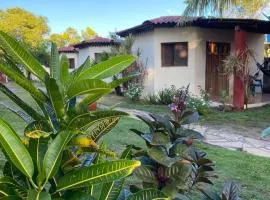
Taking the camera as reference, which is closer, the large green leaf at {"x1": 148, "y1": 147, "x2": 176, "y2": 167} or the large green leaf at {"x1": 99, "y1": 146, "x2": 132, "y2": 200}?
the large green leaf at {"x1": 99, "y1": 146, "x2": 132, "y2": 200}

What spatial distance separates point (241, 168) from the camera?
5520 millimetres

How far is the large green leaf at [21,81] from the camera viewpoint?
1.33m

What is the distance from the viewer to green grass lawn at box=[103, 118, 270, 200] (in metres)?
4.43

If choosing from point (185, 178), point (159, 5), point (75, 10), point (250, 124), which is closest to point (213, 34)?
point (250, 124)

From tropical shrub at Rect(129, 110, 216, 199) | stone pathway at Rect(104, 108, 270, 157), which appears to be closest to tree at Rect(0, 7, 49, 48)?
stone pathway at Rect(104, 108, 270, 157)

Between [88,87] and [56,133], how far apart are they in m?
0.25

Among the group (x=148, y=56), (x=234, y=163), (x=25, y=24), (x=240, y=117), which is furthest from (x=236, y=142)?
(x=25, y=24)

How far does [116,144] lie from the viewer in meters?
6.73

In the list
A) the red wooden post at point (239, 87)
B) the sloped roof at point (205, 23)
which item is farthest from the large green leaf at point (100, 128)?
the red wooden post at point (239, 87)

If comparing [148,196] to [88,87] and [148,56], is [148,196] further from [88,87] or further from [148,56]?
[148,56]

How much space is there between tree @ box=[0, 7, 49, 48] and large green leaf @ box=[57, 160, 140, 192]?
3479 cm

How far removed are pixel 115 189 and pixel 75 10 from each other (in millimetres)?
35606

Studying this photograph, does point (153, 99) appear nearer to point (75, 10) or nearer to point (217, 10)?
point (217, 10)

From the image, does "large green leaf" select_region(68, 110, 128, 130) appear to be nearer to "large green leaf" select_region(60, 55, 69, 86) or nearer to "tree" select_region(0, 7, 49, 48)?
"large green leaf" select_region(60, 55, 69, 86)
